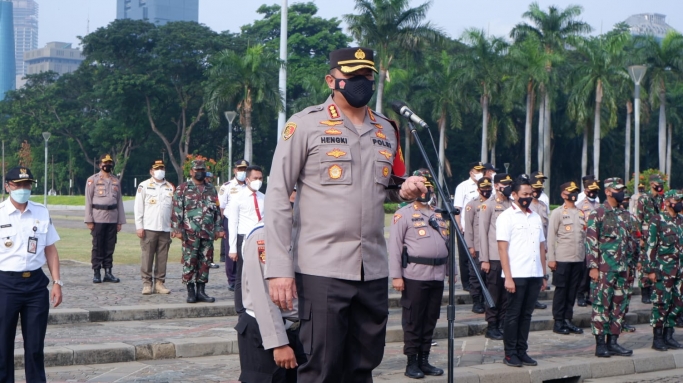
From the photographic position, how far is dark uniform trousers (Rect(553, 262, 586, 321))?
11750 millimetres

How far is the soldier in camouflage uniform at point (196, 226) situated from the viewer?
40.3 ft

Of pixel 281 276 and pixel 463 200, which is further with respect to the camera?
pixel 463 200

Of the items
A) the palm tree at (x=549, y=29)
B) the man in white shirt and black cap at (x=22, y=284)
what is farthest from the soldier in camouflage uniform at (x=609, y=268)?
the palm tree at (x=549, y=29)

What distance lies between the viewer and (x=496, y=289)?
1079 centimetres

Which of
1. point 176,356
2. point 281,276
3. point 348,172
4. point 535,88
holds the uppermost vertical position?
point 535,88

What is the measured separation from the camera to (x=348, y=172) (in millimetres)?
4285

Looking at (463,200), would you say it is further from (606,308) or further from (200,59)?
(200,59)

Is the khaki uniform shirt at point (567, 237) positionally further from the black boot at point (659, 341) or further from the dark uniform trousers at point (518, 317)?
the dark uniform trousers at point (518, 317)

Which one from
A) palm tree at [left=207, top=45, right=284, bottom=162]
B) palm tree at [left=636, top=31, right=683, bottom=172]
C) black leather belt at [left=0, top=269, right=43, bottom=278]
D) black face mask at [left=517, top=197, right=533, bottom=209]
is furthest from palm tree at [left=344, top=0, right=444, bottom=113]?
black leather belt at [left=0, top=269, right=43, bottom=278]

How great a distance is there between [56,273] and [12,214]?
64 centimetres

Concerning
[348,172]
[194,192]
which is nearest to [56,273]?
[348,172]

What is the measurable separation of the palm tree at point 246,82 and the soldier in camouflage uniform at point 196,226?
1255 inches

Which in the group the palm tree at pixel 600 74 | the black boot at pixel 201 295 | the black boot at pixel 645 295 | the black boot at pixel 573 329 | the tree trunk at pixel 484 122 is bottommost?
the black boot at pixel 573 329

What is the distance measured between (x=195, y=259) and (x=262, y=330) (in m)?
7.81
